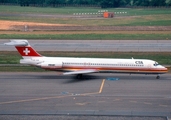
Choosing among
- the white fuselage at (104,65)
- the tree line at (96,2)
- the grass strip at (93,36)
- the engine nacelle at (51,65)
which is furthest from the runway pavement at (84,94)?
the tree line at (96,2)

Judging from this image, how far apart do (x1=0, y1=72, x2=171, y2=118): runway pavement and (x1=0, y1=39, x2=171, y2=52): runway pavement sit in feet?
52.4

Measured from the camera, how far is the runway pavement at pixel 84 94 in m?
31.5

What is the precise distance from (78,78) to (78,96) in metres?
8.62

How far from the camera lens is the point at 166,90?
3878 centimetres

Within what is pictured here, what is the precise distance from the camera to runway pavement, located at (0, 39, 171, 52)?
2476 inches

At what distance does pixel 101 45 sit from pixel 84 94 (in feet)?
100

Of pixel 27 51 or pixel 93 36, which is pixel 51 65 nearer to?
pixel 27 51

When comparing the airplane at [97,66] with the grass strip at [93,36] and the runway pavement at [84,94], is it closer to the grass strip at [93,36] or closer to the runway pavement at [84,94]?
the runway pavement at [84,94]

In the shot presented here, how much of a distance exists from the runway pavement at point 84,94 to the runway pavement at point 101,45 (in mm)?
15960

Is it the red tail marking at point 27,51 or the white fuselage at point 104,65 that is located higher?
the red tail marking at point 27,51

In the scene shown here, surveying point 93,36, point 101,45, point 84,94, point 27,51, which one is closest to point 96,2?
point 93,36

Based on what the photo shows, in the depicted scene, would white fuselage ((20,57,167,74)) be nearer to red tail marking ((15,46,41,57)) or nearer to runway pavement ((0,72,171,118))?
runway pavement ((0,72,171,118))

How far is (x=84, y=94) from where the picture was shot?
3719 centimetres

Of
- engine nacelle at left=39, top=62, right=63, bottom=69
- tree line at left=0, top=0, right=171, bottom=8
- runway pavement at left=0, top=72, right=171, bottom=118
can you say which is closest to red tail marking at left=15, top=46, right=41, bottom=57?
engine nacelle at left=39, top=62, right=63, bottom=69
